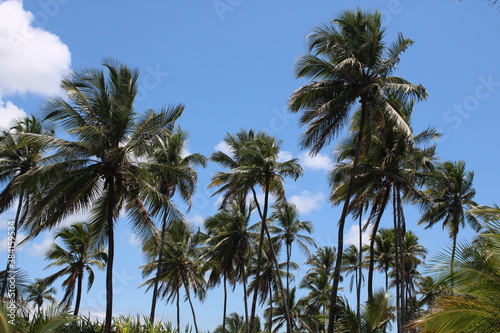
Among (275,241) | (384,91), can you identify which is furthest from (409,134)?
(275,241)

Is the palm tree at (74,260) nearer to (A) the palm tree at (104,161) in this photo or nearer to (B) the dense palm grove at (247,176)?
(B) the dense palm grove at (247,176)

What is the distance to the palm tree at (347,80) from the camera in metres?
18.6

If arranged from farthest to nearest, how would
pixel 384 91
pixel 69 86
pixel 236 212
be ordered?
pixel 236 212
pixel 384 91
pixel 69 86

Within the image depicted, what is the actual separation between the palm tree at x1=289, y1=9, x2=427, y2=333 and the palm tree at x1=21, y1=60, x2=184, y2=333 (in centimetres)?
589

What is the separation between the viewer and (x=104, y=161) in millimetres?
15672

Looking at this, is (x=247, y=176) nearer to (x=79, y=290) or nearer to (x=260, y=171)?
(x=260, y=171)

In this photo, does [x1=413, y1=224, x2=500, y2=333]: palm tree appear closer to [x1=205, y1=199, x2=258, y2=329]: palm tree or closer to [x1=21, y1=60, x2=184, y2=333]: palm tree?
[x1=21, y1=60, x2=184, y2=333]: palm tree

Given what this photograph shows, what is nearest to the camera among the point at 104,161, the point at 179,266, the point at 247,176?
the point at 104,161

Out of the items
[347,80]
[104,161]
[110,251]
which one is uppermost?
[347,80]

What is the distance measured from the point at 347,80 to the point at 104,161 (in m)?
9.86

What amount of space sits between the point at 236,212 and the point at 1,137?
51.6 ft

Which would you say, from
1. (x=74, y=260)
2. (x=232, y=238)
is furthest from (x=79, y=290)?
(x=232, y=238)

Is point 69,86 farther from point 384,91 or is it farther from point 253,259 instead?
point 253,259

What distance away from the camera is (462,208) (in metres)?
31.7
